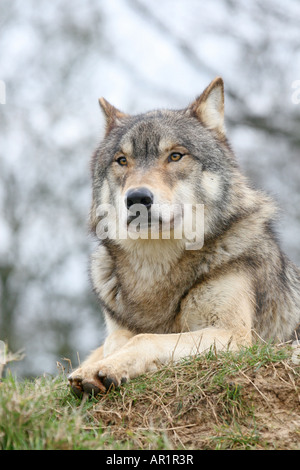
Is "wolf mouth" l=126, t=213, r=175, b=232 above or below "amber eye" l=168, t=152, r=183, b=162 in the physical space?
below

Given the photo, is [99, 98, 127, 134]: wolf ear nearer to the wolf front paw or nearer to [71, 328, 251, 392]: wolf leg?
[71, 328, 251, 392]: wolf leg

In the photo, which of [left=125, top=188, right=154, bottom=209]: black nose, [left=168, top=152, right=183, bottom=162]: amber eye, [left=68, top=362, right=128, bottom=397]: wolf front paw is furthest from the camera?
[left=168, top=152, right=183, bottom=162]: amber eye

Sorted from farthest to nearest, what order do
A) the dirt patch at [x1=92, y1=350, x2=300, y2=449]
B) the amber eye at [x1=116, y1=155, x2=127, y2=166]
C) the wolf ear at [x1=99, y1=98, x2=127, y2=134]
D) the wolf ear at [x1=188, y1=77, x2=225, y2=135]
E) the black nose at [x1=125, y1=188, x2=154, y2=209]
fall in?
the wolf ear at [x1=99, y1=98, x2=127, y2=134], the wolf ear at [x1=188, y1=77, x2=225, y2=135], the amber eye at [x1=116, y1=155, x2=127, y2=166], the black nose at [x1=125, y1=188, x2=154, y2=209], the dirt patch at [x1=92, y1=350, x2=300, y2=449]

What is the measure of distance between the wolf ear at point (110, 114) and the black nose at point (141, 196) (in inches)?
55.7

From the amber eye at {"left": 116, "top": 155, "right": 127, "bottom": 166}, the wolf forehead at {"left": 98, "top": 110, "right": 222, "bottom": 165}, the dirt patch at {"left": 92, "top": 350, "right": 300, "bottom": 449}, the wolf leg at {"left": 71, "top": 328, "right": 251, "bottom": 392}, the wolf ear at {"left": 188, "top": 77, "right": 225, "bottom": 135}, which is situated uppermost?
the wolf ear at {"left": 188, "top": 77, "right": 225, "bottom": 135}

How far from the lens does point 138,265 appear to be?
5.04 m

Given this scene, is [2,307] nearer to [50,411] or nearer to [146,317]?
[146,317]

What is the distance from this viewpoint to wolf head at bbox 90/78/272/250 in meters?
4.60

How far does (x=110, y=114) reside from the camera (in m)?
5.78

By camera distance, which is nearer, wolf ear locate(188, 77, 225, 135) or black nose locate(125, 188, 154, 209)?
black nose locate(125, 188, 154, 209)

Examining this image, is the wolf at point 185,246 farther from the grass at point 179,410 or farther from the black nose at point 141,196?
the grass at point 179,410

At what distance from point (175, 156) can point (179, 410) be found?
7.31 ft

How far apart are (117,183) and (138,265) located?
0.71 metres

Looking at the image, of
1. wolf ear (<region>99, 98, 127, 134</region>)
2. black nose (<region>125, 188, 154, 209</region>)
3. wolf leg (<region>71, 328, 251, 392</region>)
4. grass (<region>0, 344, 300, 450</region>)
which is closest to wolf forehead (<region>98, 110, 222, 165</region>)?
wolf ear (<region>99, 98, 127, 134</region>)
